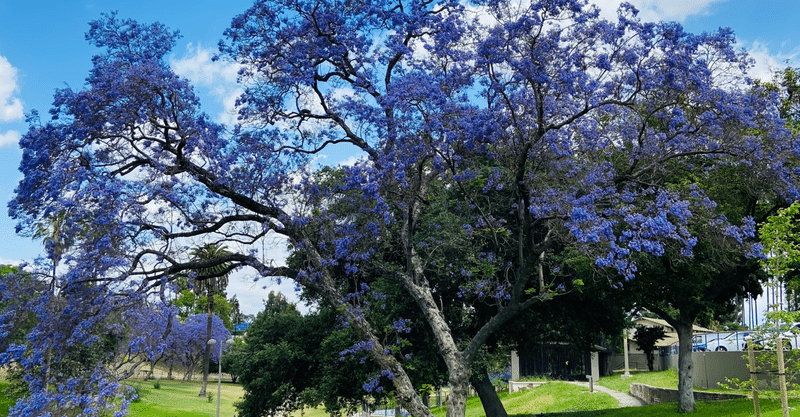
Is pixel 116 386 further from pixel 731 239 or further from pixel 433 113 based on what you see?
pixel 731 239

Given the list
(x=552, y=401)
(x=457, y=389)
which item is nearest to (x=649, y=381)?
(x=552, y=401)

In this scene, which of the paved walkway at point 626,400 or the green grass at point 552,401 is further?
the green grass at point 552,401

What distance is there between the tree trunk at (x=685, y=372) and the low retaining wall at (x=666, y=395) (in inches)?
99.8

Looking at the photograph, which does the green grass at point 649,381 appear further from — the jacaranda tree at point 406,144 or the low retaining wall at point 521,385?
the jacaranda tree at point 406,144

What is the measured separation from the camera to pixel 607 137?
13.2m

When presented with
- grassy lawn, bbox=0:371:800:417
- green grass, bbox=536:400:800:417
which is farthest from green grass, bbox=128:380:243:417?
green grass, bbox=536:400:800:417

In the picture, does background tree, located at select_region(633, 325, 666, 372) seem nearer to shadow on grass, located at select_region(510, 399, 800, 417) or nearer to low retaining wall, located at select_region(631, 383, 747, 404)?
low retaining wall, located at select_region(631, 383, 747, 404)

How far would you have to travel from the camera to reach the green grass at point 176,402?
32650 mm

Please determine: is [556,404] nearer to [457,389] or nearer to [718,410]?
[718,410]

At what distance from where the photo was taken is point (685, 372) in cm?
1842

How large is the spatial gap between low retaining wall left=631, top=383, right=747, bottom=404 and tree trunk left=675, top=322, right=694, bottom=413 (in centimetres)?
253

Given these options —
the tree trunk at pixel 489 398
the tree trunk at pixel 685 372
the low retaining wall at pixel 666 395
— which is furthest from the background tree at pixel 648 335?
the tree trunk at pixel 489 398

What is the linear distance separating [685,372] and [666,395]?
18.2ft

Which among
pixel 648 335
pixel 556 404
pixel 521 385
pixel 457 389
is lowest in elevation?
pixel 521 385
